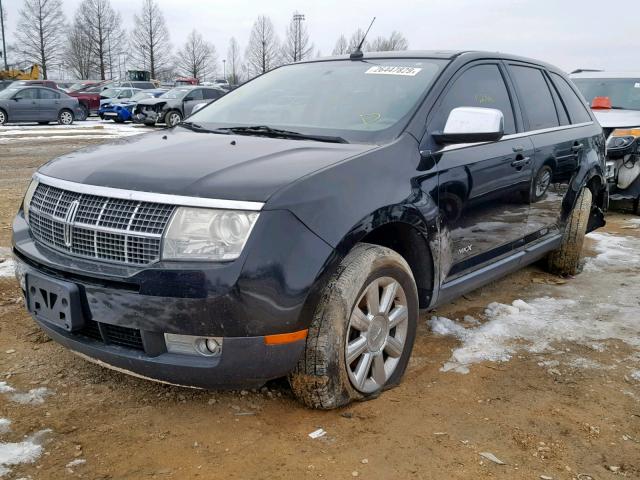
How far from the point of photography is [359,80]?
3.73 meters

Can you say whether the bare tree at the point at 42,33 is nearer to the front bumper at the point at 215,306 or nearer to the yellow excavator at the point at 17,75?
the yellow excavator at the point at 17,75

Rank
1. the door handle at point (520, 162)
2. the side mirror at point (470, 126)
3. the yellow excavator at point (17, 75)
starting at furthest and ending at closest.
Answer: the yellow excavator at point (17, 75)
the door handle at point (520, 162)
the side mirror at point (470, 126)

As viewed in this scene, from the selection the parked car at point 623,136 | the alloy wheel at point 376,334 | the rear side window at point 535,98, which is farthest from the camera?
the parked car at point 623,136

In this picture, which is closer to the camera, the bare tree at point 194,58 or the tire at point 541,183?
the tire at point 541,183

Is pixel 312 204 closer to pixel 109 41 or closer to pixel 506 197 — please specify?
pixel 506 197

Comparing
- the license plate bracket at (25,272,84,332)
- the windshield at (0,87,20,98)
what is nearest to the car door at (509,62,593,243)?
the license plate bracket at (25,272,84,332)

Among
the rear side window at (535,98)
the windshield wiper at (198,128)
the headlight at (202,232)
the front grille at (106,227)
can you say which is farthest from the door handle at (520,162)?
the front grille at (106,227)

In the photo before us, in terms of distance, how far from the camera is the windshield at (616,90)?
367 inches

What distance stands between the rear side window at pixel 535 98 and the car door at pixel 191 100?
16625 mm

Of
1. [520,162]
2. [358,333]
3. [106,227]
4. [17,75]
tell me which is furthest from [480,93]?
[17,75]

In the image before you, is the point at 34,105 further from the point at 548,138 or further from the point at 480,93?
the point at 480,93

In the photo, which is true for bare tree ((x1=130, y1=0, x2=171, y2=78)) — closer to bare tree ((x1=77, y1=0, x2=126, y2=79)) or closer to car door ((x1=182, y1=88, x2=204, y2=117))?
bare tree ((x1=77, y1=0, x2=126, y2=79))

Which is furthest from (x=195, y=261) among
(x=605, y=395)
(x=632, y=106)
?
(x=632, y=106)

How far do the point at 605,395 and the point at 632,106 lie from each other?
7441 mm
